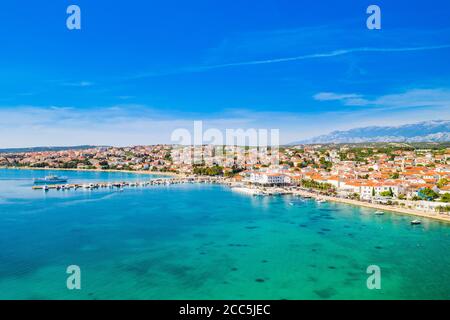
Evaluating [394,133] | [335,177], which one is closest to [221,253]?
[335,177]

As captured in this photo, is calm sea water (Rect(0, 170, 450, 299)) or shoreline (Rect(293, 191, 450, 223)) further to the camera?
shoreline (Rect(293, 191, 450, 223))

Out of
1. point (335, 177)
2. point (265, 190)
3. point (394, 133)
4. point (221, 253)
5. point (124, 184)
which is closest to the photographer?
point (221, 253)

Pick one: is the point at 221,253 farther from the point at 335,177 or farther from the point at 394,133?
the point at 394,133

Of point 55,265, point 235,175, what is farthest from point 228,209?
point 235,175

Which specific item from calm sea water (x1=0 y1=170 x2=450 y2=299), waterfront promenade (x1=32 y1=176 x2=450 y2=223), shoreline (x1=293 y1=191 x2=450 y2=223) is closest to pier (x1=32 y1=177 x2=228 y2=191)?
waterfront promenade (x1=32 y1=176 x2=450 y2=223)

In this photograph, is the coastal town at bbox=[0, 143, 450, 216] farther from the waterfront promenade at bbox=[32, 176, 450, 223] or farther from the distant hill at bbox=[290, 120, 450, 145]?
the distant hill at bbox=[290, 120, 450, 145]
